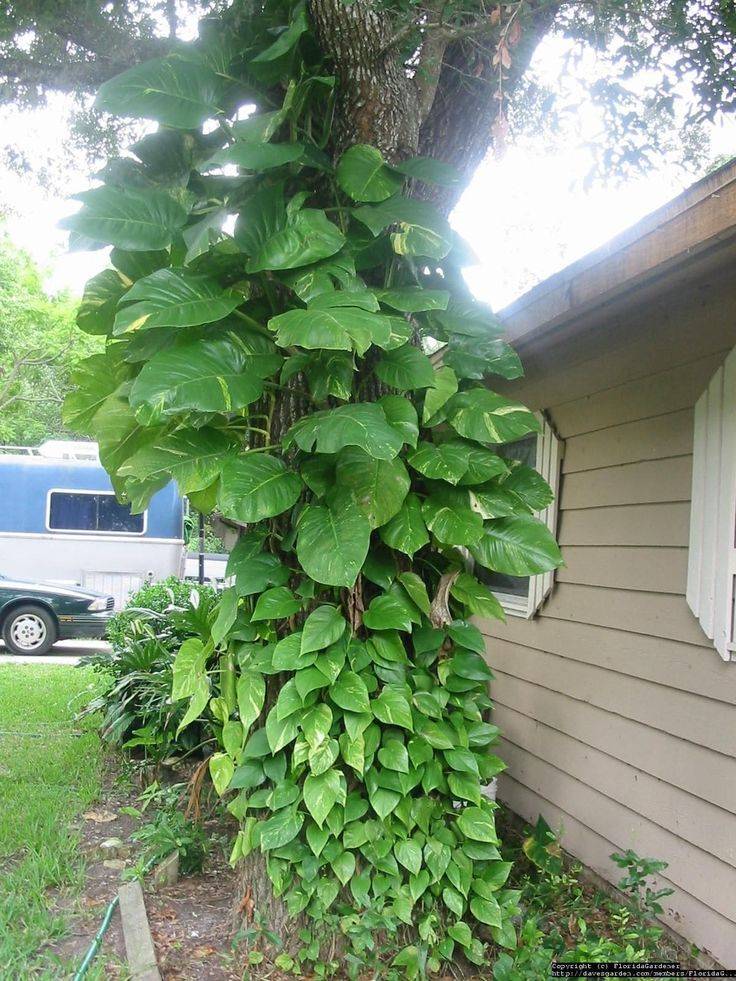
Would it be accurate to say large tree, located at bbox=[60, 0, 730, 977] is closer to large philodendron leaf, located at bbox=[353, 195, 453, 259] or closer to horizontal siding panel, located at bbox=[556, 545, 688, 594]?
large philodendron leaf, located at bbox=[353, 195, 453, 259]

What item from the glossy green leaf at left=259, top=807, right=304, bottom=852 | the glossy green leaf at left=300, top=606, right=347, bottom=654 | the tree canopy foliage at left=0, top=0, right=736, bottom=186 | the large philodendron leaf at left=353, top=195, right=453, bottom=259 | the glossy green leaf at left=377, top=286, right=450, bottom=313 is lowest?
the glossy green leaf at left=259, top=807, right=304, bottom=852

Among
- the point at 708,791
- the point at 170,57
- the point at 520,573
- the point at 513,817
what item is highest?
the point at 170,57

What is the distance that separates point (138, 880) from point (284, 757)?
1.00 metres

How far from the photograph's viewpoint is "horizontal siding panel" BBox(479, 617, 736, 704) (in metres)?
2.87

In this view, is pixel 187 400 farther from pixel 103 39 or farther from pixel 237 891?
pixel 103 39

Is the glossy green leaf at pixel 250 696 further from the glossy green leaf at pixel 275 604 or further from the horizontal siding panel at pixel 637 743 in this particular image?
the horizontal siding panel at pixel 637 743

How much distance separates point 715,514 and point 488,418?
37.8 inches

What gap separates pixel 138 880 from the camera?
3.14 metres

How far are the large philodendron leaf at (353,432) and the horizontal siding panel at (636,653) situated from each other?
1466 mm

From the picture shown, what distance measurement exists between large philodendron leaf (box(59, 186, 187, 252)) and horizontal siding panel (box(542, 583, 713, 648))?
88.8 inches

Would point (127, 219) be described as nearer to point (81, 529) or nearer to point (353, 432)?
point (353, 432)

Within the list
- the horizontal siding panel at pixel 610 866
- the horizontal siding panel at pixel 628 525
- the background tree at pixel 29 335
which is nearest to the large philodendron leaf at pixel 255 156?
the horizontal siding panel at pixel 628 525

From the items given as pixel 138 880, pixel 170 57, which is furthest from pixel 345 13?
pixel 138 880

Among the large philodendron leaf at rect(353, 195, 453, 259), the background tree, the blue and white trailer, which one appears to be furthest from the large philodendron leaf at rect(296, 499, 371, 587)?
the background tree
